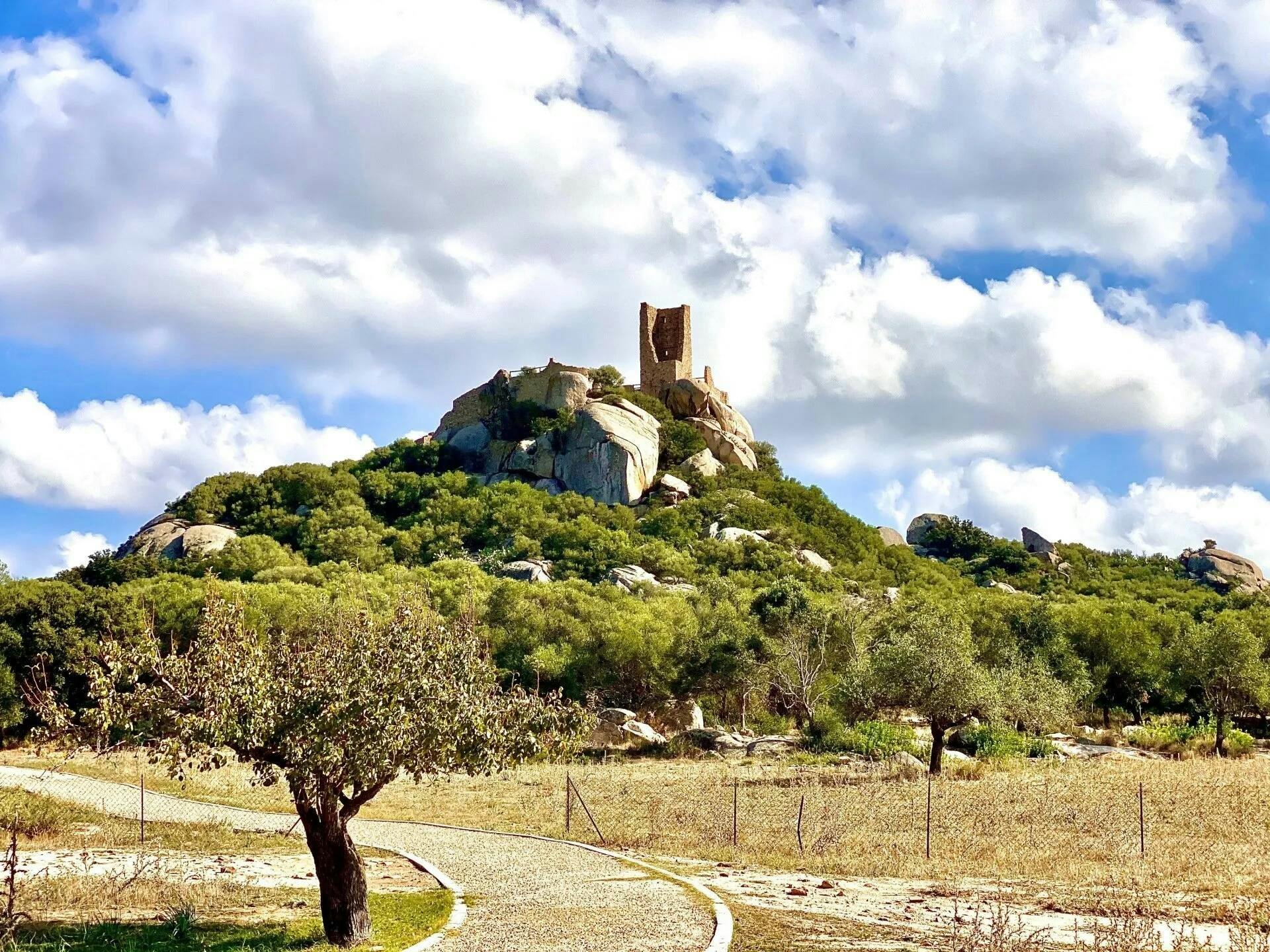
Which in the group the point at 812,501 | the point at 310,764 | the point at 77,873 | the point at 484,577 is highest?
the point at 812,501

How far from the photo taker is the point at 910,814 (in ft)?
85.1

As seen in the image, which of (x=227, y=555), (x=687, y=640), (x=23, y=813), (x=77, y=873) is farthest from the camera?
(x=227, y=555)

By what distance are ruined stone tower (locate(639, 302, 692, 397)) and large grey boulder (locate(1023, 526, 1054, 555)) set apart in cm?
4084

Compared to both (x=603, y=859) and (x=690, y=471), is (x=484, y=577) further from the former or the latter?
(x=603, y=859)

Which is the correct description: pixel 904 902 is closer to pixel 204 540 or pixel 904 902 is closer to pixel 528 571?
pixel 528 571

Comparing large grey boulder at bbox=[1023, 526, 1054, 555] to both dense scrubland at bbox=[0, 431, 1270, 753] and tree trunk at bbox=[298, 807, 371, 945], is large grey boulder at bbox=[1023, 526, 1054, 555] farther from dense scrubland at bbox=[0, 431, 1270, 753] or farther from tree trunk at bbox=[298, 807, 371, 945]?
tree trunk at bbox=[298, 807, 371, 945]

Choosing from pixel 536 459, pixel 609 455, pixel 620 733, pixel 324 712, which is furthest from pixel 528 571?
pixel 324 712

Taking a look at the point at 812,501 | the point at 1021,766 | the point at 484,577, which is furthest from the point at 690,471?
the point at 1021,766

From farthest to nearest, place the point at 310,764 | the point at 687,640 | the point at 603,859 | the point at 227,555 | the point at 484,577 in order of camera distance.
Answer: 1. the point at 227,555
2. the point at 484,577
3. the point at 687,640
4. the point at 603,859
5. the point at 310,764

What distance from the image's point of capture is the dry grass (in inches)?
758

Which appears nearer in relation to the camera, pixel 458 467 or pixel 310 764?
pixel 310 764

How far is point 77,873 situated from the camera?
58.4 feet

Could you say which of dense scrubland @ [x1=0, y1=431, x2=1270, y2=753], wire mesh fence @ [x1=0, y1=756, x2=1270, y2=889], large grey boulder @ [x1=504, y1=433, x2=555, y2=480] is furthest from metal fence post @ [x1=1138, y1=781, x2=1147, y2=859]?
large grey boulder @ [x1=504, y1=433, x2=555, y2=480]

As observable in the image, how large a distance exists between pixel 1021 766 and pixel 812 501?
6734 cm
